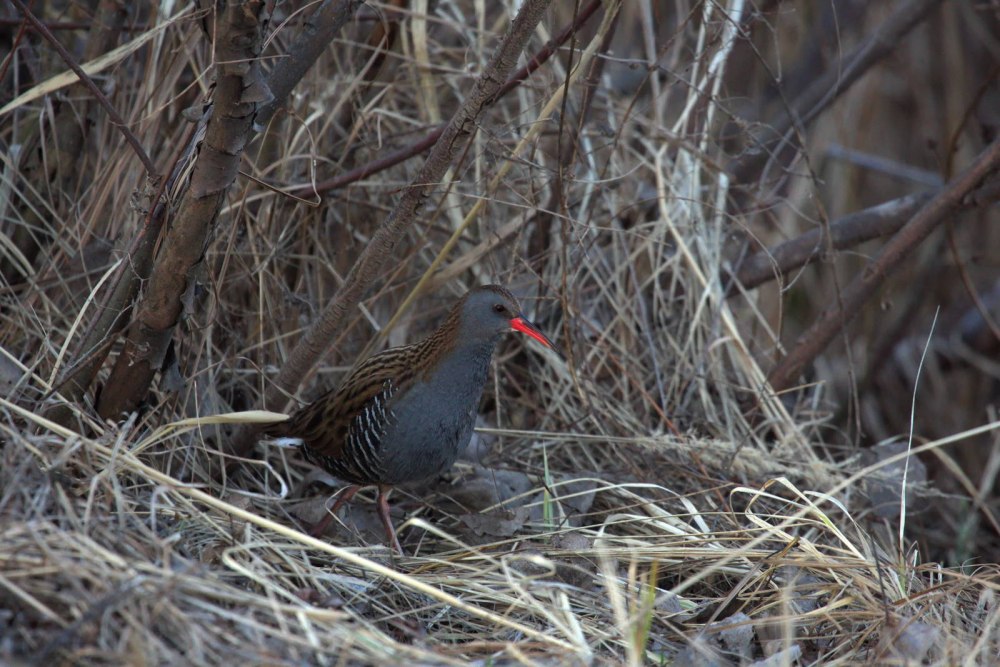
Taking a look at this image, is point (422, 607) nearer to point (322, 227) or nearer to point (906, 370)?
point (322, 227)

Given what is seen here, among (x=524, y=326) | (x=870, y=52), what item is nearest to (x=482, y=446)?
(x=524, y=326)

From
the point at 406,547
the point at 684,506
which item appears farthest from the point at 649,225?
the point at 406,547

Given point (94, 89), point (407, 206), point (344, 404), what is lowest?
point (344, 404)

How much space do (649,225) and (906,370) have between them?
7.37 ft

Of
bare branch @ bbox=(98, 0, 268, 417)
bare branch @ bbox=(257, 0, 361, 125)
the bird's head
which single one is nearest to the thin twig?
bare branch @ bbox=(98, 0, 268, 417)

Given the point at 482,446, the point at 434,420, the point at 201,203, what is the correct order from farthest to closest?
the point at 482,446
the point at 434,420
the point at 201,203

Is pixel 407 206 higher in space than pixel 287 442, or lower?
higher

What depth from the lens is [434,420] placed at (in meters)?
2.66

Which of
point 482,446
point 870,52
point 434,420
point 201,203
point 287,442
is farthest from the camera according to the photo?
point 870,52

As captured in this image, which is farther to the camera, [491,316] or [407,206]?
[491,316]

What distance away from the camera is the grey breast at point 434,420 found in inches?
104

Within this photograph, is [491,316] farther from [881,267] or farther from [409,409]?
[881,267]

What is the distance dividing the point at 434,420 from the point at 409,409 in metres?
0.07

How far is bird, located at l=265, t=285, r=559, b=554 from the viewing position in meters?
2.65
